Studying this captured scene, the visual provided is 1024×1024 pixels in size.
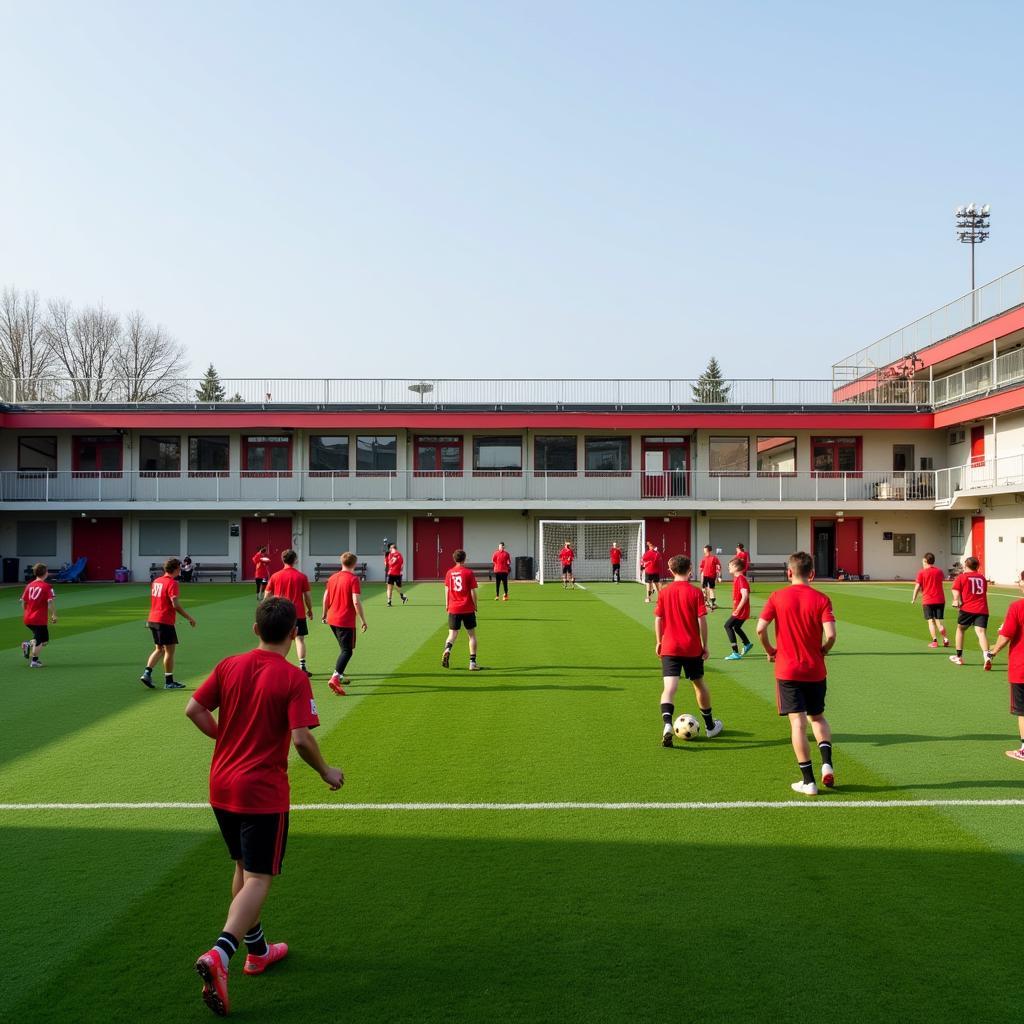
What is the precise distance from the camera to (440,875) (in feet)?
17.6

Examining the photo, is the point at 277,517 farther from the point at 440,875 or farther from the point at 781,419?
the point at 440,875

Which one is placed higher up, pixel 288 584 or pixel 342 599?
pixel 288 584

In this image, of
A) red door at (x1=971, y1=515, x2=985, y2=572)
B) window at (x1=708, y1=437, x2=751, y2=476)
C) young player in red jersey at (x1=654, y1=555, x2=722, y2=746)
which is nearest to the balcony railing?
window at (x1=708, y1=437, x2=751, y2=476)

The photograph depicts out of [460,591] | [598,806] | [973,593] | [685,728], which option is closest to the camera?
[598,806]

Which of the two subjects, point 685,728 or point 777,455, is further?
point 777,455

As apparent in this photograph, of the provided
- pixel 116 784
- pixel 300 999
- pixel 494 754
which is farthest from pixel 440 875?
pixel 116 784

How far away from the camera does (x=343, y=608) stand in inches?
449

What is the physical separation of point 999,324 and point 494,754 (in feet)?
106

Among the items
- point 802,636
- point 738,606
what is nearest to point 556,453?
point 738,606

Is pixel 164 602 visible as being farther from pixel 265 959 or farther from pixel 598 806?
pixel 265 959

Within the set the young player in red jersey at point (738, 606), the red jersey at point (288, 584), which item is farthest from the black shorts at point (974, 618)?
the red jersey at point (288, 584)

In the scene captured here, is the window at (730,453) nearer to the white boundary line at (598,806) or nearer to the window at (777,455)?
the window at (777,455)

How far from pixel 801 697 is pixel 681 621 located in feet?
5.45

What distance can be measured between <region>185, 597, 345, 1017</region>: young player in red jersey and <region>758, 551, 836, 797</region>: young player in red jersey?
13.8 feet
